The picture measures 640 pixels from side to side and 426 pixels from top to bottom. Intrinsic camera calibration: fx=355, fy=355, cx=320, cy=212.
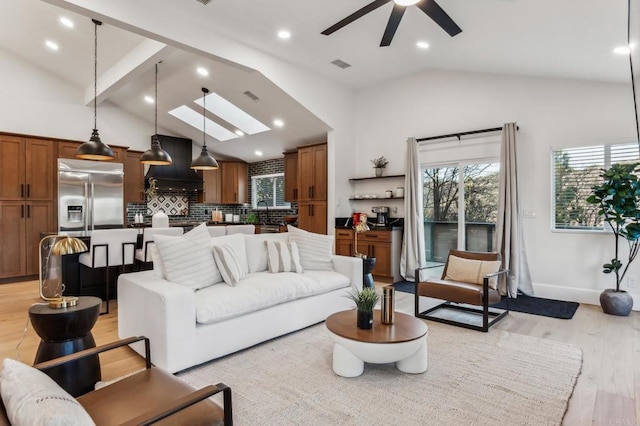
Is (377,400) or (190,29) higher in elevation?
(190,29)

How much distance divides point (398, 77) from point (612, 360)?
4963 mm

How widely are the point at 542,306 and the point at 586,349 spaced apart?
1.41 metres

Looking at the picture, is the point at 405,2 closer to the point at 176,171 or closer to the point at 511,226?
the point at 511,226

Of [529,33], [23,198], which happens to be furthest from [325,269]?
[23,198]

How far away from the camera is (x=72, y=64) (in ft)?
19.9

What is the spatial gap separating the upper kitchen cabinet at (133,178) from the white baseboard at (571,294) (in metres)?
7.48

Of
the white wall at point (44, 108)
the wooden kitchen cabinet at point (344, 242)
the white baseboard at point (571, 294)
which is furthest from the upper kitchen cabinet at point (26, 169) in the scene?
the white baseboard at point (571, 294)

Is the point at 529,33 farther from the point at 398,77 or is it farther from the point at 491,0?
the point at 398,77

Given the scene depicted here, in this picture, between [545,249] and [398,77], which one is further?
[398,77]

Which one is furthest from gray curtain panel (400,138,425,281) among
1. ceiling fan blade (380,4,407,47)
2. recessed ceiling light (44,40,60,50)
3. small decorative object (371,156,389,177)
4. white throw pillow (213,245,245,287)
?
recessed ceiling light (44,40,60,50)

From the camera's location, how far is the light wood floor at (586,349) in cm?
217

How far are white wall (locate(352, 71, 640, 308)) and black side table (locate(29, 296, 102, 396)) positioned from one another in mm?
5181

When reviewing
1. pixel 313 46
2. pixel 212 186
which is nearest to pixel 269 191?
pixel 212 186

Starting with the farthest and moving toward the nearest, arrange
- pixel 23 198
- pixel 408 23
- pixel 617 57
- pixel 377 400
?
pixel 23 198 < pixel 408 23 < pixel 617 57 < pixel 377 400
